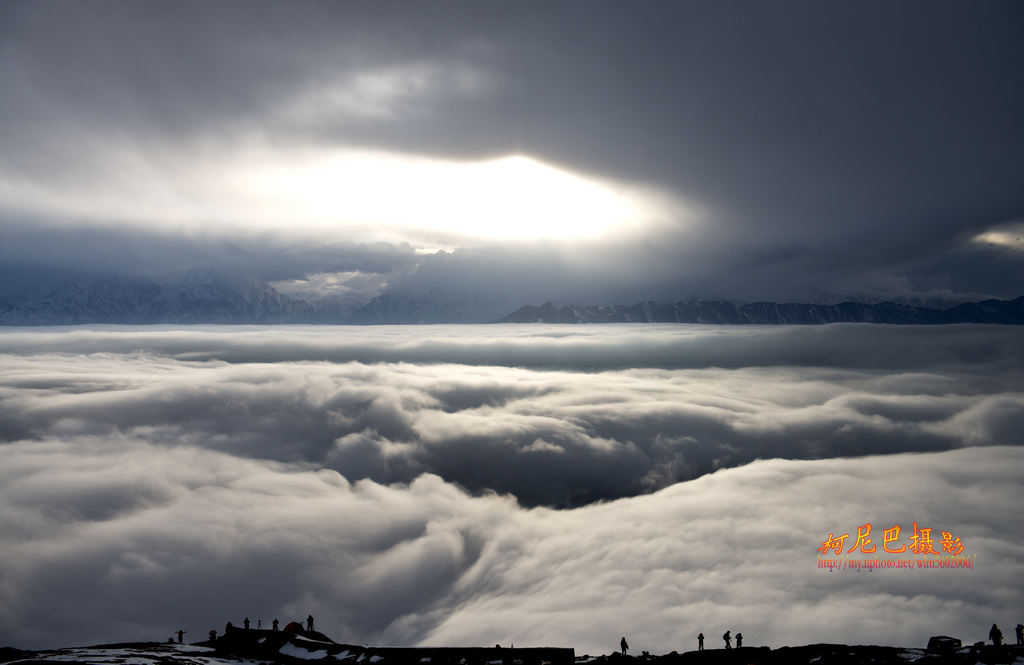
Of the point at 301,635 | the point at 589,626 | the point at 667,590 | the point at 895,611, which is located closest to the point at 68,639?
the point at 301,635

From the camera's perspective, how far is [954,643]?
193 ft

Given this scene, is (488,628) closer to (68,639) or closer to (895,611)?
(895,611)

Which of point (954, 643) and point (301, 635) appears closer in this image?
point (954, 643)

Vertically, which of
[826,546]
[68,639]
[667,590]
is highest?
[826,546]

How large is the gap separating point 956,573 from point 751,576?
67.5m

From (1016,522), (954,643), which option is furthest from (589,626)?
(1016,522)

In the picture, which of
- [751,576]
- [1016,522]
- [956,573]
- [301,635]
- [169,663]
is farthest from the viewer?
[1016,522]

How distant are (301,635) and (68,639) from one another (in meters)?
182

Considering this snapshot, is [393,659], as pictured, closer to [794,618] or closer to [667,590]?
[794,618]

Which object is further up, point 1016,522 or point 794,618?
point 1016,522

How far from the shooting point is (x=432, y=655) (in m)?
69.4

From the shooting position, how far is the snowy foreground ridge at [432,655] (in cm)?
5647

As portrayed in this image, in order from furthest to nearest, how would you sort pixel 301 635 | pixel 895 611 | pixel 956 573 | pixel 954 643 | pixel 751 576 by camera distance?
pixel 751 576 < pixel 956 573 < pixel 895 611 < pixel 301 635 < pixel 954 643

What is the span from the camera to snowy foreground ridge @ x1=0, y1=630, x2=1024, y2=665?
56469 mm
